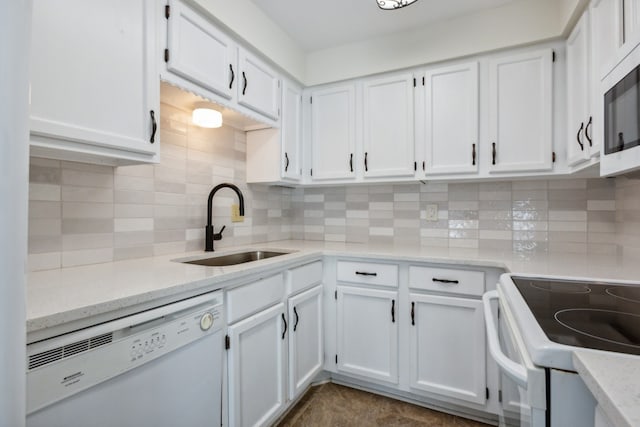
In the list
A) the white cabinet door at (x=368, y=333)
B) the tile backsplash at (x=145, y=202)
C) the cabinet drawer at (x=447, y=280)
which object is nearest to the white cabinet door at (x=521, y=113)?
the cabinet drawer at (x=447, y=280)

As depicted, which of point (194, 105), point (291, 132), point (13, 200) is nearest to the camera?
point (13, 200)

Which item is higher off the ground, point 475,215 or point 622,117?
point 622,117

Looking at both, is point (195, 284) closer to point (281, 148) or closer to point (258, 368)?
point (258, 368)

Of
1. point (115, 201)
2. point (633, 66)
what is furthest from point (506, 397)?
point (115, 201)

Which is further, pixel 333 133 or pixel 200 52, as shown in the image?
pixel 333 133

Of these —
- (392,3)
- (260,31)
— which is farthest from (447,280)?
(260,31)

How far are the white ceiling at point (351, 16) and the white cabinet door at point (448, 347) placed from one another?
1.73 meters

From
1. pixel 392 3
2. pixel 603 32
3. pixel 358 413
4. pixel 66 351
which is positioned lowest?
pixel 358 413

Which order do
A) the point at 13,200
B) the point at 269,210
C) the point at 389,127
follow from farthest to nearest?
the point at 269,210, the point at 389,127, the point at 13,200

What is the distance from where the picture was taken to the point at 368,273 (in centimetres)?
190

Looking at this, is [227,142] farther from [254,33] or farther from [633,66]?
[633,66]

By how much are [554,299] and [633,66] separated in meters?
0.68

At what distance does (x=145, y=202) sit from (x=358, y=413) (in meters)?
1.66

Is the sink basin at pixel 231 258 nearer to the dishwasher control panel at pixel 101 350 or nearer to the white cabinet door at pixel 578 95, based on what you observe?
the dishwasher control panel at pixel 101 350
